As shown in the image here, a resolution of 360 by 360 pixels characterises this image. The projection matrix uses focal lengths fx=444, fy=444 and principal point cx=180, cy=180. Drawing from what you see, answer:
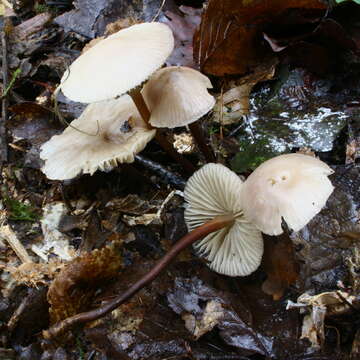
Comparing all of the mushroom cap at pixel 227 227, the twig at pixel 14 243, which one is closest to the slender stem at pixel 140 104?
the mushroom cap at pixel 227 227

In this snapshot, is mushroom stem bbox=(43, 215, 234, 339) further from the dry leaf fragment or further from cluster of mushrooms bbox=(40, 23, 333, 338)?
the dry leaf fragment

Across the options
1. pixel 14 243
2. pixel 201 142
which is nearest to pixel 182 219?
pixel 201 142

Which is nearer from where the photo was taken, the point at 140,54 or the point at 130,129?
the point at 140,54

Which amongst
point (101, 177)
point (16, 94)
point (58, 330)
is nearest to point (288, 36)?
point (101, 177)

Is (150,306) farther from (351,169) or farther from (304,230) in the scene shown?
(351,169)

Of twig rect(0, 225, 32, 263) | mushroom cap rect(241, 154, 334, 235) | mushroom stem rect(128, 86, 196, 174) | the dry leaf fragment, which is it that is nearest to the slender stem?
mushroom stem rect(128, 86, 196, 174)

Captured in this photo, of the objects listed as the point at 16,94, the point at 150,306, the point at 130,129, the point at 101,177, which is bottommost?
the point at 150,306

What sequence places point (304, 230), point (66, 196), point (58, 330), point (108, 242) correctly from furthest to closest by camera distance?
point (66, 196) → point (108, 242) → point (304, 230) → point (58, 330)
